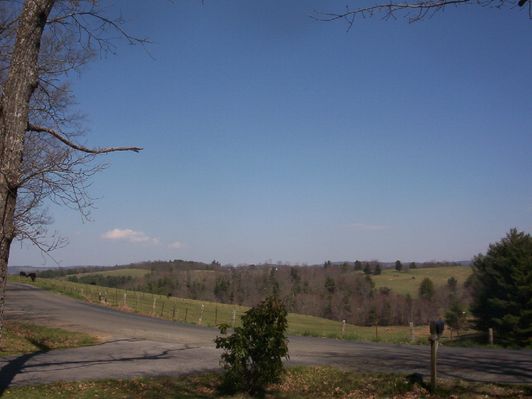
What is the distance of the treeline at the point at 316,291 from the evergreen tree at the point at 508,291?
39.9m

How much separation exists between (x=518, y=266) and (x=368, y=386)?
105ft

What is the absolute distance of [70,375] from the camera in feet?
37.3

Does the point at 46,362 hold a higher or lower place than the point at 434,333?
lower

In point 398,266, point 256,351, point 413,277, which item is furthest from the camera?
point 398,266

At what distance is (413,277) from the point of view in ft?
393

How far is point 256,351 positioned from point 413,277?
116 m

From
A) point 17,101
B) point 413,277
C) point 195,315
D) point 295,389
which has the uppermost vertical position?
point 413,277

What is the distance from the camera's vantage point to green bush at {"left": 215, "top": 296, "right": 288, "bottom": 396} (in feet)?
Answer: 32.3

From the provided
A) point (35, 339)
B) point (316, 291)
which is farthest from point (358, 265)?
point (35, 339)

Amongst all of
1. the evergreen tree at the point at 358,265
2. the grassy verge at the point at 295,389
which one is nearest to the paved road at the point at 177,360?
the grassy verge at the point at 295,389

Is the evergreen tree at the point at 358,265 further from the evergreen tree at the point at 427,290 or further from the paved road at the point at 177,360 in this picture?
the paved road at the point at 177,360

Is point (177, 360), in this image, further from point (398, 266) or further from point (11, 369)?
point (398, 266)

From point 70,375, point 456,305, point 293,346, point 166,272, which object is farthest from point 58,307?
point 166,272

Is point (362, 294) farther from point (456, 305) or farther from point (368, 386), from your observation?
point (368, 386)
